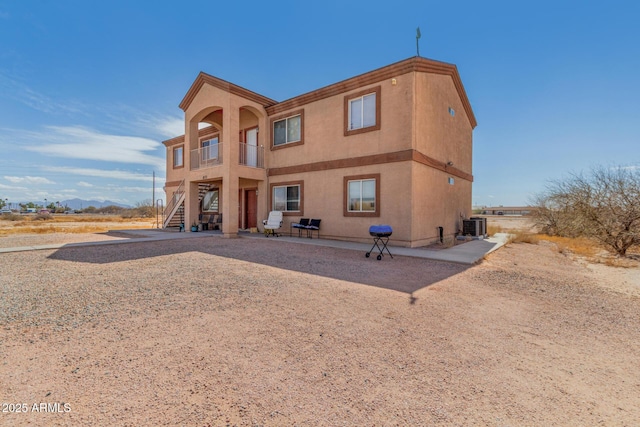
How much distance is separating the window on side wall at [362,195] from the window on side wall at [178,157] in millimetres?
15803

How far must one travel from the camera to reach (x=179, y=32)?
13062mm

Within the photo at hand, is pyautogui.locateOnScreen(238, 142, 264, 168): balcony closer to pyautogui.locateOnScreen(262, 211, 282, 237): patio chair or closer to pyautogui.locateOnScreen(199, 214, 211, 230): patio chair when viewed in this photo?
pyautogui.locateOnScreen(262, 211, 282, 237): patio chair

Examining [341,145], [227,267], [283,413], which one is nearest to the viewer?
[283,413]

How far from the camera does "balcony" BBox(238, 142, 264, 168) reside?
598 inches

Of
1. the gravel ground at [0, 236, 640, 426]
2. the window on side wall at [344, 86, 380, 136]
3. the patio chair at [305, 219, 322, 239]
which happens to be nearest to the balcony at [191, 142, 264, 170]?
the patio chair at [305, 219, 322, 239]

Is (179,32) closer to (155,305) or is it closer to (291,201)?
(291,201)

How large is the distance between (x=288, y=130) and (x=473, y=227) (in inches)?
426

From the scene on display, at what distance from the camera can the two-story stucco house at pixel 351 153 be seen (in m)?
10.8

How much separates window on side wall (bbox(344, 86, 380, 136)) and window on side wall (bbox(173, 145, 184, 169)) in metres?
15.5

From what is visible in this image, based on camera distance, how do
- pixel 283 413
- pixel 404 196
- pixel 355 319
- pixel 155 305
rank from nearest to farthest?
pixel 283 413
pixel 355 319
pixel 155 305
pixel 404 196

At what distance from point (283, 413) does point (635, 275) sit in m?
11.3

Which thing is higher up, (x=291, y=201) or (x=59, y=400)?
(x=291, y=201)

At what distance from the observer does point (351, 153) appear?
1209 centimetres

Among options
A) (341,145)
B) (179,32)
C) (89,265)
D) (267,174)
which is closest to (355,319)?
(89,265)
